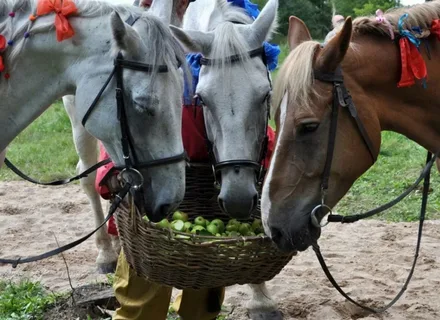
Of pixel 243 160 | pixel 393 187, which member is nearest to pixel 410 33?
pixel 243 160

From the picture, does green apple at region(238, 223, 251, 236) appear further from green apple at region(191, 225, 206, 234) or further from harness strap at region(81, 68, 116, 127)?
harness strap at region(81, 68, 116, 127)

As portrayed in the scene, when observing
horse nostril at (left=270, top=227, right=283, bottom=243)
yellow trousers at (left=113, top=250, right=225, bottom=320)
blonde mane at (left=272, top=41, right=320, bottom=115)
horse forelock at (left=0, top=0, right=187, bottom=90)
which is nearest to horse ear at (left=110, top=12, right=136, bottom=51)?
horse forelock at (left=0, top=0, right=187, bottom=90)

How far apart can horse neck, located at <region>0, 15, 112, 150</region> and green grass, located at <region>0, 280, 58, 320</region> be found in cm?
152

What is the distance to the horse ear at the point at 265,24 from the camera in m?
3.39

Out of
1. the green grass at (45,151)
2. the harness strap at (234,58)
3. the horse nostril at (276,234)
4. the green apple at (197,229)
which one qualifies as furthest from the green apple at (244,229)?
the green grass at (45,151)

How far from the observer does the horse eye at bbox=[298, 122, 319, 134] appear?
2.55 meters

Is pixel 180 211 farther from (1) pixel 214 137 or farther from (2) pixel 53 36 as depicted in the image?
(2) pixel 53 36

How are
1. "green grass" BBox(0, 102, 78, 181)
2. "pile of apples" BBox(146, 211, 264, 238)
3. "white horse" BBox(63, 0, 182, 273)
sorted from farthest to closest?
"green grass" BBox(0, 102, 78, 181) → "white horse" BBox(63, 0, 182, 273) → "pile of apples" BBox(146, 211, 264, 238)

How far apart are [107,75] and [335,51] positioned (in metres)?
1.04

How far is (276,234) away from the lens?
8.57 ft

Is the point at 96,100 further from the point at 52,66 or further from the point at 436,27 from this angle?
the point at 436,27

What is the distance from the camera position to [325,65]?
2.58 metres

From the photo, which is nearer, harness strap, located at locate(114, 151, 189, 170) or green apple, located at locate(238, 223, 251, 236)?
harness strap, located at locate(114, 151, 189, 170)

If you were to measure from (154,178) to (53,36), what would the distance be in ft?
2.68
